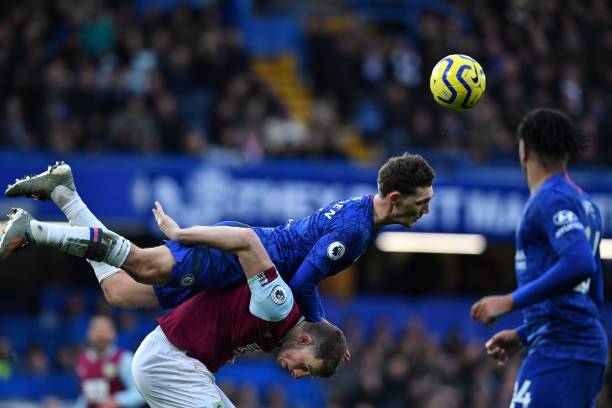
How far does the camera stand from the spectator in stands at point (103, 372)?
1143 centimetres

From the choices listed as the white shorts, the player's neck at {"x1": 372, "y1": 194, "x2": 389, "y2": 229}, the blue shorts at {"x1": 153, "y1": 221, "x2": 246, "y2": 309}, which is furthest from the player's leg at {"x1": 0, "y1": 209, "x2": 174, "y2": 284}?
the player's neck at {"x1": 372, "y1": 194, "x2": 389, "y2": 229}

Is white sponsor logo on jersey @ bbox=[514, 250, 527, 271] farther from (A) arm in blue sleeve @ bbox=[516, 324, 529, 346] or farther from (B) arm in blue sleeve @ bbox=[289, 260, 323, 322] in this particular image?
(B) arm in blue sleeve @ bbox=[289, 260, 323, 322]

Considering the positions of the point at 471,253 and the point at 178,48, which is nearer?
the point at 178,48

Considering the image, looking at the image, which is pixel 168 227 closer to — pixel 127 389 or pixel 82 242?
pixel 82 242

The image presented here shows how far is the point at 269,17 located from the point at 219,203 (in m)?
6.44

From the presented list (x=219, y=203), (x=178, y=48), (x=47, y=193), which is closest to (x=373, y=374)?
(x=219, y=203)

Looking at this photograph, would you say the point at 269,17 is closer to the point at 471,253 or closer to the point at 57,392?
the point at 471,253

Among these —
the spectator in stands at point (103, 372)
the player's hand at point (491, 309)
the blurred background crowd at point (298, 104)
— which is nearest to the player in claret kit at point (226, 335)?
the player's hand at point (491, 309)

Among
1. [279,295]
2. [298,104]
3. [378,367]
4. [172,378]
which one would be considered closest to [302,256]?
[279,295]

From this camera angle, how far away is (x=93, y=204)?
17.4 metres

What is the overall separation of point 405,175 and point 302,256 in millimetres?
904

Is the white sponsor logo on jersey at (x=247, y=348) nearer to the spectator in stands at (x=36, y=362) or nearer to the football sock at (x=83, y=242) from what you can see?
the football sock at (x=83, y=242)

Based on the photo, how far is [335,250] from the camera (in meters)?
7.76

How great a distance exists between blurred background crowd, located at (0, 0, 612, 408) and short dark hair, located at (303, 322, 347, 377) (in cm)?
→ 781
